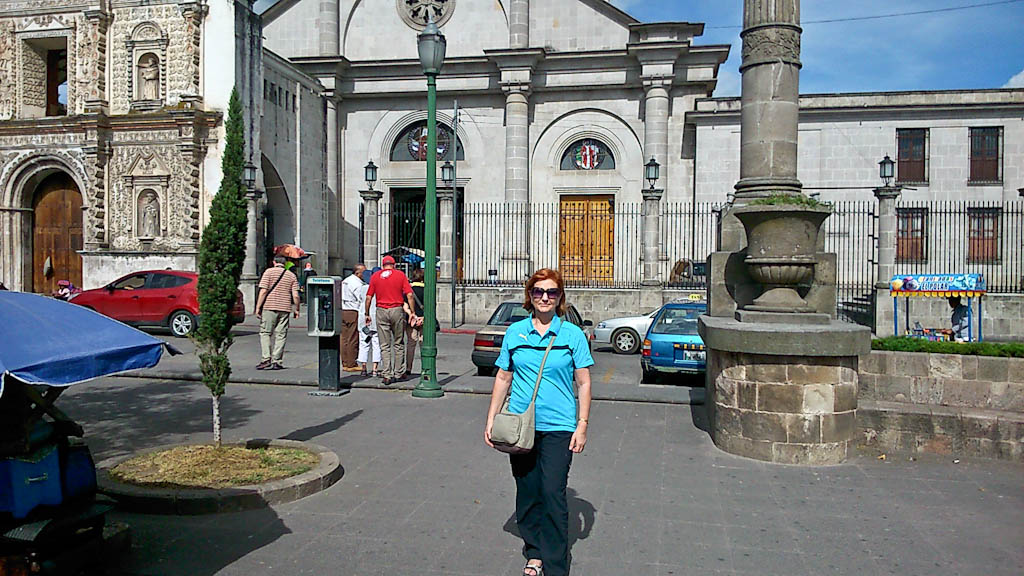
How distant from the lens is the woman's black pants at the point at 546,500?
4.77 m

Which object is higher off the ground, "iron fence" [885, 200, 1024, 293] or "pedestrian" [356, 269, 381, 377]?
"iron fence" [885, 200, 1024, 293]

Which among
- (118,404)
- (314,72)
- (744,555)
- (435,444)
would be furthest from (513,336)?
(314,72)

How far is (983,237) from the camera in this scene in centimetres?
2673

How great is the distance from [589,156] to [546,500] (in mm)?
28561

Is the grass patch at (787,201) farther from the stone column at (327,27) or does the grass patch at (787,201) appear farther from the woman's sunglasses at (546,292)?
the stone column at (327,27)

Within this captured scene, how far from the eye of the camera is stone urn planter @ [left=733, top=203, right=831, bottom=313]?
819 cm

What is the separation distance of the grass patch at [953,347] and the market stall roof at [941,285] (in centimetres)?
900

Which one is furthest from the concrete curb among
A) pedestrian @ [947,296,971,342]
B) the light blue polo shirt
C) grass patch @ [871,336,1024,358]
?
pedestrian @ [947,296,971,342]

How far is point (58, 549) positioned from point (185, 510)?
149 cm

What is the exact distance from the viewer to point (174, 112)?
2473 centimetres

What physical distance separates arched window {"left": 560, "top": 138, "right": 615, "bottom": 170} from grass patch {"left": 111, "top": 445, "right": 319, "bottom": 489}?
26.3 m

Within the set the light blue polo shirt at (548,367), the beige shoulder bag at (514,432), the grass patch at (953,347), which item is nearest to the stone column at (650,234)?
the grass patch at (953,347)

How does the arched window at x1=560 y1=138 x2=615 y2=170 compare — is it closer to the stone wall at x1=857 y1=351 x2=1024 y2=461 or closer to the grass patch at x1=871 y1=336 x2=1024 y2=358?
the grass patch at x1=871 y1=336 x2=1024 y2=358

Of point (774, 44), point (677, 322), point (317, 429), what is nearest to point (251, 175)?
point (677, 322)
